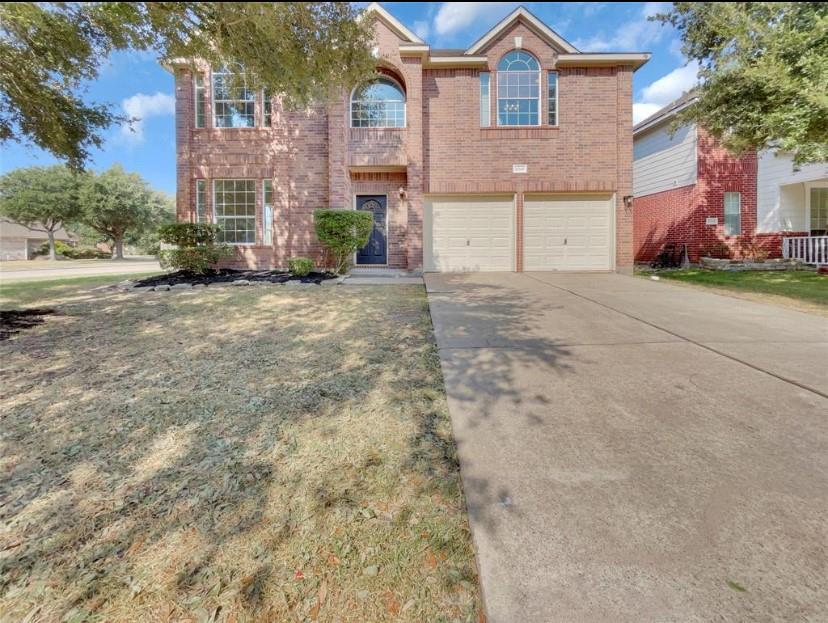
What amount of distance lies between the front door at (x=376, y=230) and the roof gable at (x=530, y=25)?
499 centimetres

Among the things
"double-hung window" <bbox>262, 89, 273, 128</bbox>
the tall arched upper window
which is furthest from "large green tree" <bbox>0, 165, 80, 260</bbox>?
the tall arched upper window

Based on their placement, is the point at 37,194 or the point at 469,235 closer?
the point at 469,235

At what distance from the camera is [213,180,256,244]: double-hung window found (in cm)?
1256

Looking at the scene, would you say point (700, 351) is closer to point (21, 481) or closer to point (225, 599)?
point (225, 599)

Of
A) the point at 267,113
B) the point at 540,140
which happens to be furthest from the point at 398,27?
the point at 540,140

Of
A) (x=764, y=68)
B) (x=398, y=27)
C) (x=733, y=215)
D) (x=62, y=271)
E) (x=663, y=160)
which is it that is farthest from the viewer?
(x=62, y=271)

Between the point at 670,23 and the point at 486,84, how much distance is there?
4611 mm

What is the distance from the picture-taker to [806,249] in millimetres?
13930

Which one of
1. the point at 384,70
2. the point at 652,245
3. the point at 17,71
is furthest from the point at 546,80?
the point at 17,71

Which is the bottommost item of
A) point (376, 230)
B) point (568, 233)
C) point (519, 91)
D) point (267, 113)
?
point (568, 233)

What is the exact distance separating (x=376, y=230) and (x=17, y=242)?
55380 mm

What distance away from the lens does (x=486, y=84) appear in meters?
12.2

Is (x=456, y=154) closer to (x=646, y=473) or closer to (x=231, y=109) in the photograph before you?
(x=231, y=109)

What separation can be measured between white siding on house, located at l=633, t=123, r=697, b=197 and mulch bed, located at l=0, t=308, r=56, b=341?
677 inches
